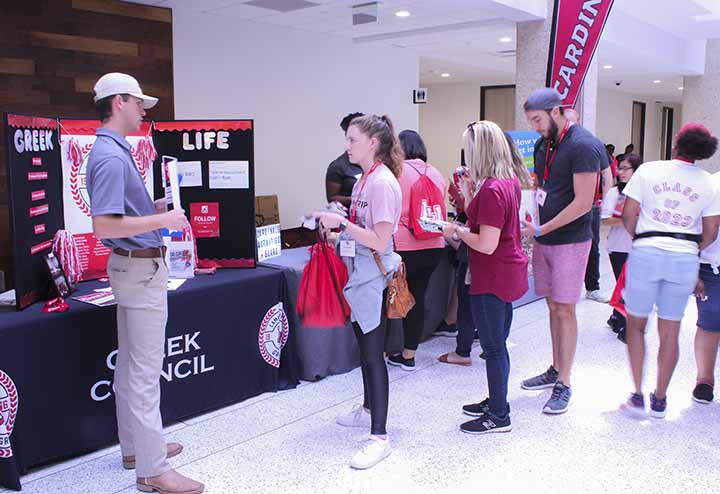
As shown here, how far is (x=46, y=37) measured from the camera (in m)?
5.34

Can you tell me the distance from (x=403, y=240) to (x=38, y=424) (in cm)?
200

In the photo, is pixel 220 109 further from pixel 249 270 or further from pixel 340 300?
pixel 340 300

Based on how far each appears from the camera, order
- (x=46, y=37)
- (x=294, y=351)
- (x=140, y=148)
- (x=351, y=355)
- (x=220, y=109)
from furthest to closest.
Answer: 1. (x=220, y=109)
2. (x=46, y=37)
3. (x=351, y=355)
4. (x=294, y=351)
5. (x=140, y=148)

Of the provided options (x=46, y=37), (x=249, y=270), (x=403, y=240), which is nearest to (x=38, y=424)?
(x=249, y=270)

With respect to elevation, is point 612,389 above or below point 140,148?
below

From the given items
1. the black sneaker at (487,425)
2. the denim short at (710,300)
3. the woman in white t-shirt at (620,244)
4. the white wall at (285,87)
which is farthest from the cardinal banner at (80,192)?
the white wall at (285,87)

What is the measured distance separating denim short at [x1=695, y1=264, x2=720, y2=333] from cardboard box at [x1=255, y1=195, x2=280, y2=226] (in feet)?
15.8

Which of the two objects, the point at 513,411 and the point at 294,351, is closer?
the point at 513,411

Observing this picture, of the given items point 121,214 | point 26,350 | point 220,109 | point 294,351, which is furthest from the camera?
point 220,109

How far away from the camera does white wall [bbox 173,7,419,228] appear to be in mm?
6738

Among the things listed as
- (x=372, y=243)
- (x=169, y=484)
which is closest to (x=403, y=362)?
(x=372, y=243)

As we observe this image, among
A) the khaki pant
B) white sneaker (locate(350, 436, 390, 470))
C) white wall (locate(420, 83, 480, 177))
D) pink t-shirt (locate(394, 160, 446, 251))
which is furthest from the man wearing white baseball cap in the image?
white wall (locate(420, 83, 480, 177))

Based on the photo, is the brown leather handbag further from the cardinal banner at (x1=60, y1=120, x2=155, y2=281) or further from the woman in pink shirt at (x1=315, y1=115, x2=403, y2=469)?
the cardinal banner at (x1=60, y1=120, x2=155, y2=281)

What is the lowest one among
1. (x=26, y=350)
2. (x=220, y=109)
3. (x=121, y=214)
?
(x=26, y=350)
